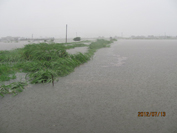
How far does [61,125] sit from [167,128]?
4.81 ft

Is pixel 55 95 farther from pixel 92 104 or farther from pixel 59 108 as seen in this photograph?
pixel 92 104

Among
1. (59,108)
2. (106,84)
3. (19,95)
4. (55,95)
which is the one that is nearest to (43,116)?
(59,108)

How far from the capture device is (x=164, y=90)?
3609mm
